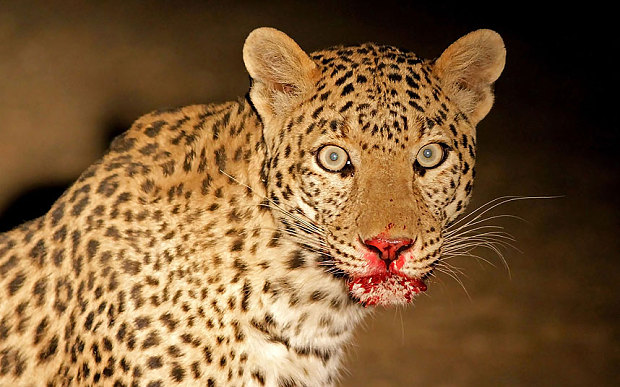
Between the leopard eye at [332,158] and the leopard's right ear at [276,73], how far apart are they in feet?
0.87

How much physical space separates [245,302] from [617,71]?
14.5 feet

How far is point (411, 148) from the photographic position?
3.41 meters

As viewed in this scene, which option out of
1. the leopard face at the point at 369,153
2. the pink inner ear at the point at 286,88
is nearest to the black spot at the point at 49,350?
the leopard face at the point at 369,153

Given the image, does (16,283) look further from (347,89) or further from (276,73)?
(347,89)

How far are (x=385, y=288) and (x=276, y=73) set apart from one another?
2.99ft

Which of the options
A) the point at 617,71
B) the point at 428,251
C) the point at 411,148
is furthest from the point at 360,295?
the point at 617,71

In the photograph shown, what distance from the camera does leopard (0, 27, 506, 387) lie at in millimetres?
3389

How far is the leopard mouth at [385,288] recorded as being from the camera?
3.37m

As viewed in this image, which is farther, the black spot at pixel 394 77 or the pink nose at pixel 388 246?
the black spot at pixel 394 77

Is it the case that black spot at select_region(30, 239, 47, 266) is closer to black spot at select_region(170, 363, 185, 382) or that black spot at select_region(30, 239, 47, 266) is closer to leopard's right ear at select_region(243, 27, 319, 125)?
black spot at select_region(170, 363, 185, 382)

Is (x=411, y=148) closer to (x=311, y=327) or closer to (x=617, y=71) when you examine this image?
(x=311, y=327)

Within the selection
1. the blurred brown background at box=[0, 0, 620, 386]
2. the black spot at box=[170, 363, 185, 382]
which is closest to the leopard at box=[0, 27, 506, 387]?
the black spot at box=[170, 363, 185, 382]

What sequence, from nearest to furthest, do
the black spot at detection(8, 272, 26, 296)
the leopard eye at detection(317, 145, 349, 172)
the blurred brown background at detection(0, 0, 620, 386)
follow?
the leopard eye at detection(317, 145, 349, 172) → the black spot at detection(8, 272, 26, 296) → the blurred brown background at detection(0, 0, 620, 386)

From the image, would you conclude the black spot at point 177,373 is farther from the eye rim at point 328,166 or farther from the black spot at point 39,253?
the eye rim at point 328,166
